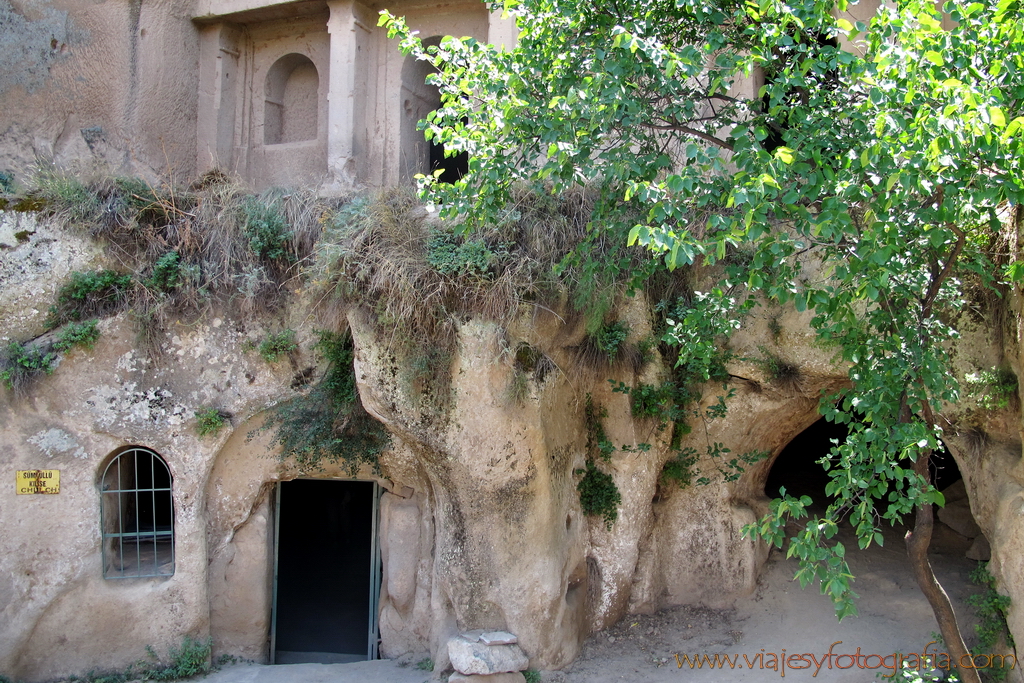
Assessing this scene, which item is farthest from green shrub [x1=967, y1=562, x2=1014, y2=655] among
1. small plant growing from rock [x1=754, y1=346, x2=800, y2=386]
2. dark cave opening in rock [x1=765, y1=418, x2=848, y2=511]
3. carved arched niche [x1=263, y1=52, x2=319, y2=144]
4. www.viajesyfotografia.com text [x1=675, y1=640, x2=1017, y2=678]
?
carved arched niche [x1=263, y1=52, x2=319, y2=144]

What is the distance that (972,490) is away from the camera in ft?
19.4

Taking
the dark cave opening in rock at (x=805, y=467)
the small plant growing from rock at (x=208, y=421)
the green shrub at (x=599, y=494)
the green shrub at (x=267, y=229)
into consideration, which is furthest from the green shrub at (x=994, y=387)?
the small plant growing from rock at (x=208, y=421)

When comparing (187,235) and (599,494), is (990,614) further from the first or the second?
(187,235)

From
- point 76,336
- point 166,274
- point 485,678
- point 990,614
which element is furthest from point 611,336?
point 76,336

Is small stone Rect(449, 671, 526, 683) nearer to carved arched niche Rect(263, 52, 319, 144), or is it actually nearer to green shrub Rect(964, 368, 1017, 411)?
green shrub Rect(964, 368, 1017, 411)

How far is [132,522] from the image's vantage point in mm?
7465

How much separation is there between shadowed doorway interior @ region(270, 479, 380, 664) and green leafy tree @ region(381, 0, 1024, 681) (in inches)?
214

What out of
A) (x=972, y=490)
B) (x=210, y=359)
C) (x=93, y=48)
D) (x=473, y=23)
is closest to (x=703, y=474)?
(x=972, y=490)

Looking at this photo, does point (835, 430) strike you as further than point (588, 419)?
Yes

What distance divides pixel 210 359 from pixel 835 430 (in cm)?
730

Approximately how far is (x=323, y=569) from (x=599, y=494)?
4.70 m

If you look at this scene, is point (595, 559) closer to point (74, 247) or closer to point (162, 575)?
point (162, 575)

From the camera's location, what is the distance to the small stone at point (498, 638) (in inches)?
241

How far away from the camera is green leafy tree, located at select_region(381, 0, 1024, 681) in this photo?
3.69 meters
